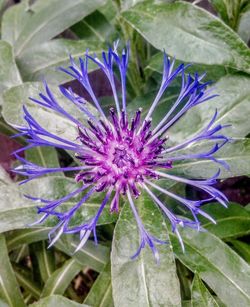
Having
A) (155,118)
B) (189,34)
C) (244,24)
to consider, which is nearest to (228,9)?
(244,24)

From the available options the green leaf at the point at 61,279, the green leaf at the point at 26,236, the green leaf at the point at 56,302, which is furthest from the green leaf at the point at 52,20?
the green leaf at the point at 56,302

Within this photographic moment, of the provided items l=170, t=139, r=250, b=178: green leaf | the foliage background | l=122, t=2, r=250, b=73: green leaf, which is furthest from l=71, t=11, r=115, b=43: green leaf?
l=170, t=139, r=250, b=178: green leaf

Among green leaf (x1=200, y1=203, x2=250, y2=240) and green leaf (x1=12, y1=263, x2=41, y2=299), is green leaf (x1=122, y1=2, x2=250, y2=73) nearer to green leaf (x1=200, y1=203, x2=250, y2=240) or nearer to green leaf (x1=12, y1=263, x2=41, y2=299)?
green leaf (x1=200, y1=203, x2=250, y2=240)

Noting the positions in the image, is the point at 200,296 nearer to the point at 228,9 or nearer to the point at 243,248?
the point at 243,248

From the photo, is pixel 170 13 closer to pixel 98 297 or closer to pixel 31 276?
pixel 98 297

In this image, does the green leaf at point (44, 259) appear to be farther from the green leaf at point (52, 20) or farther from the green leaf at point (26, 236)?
the green leaf at point (52, 20)

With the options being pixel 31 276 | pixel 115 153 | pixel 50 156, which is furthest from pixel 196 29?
pixel 31 276
